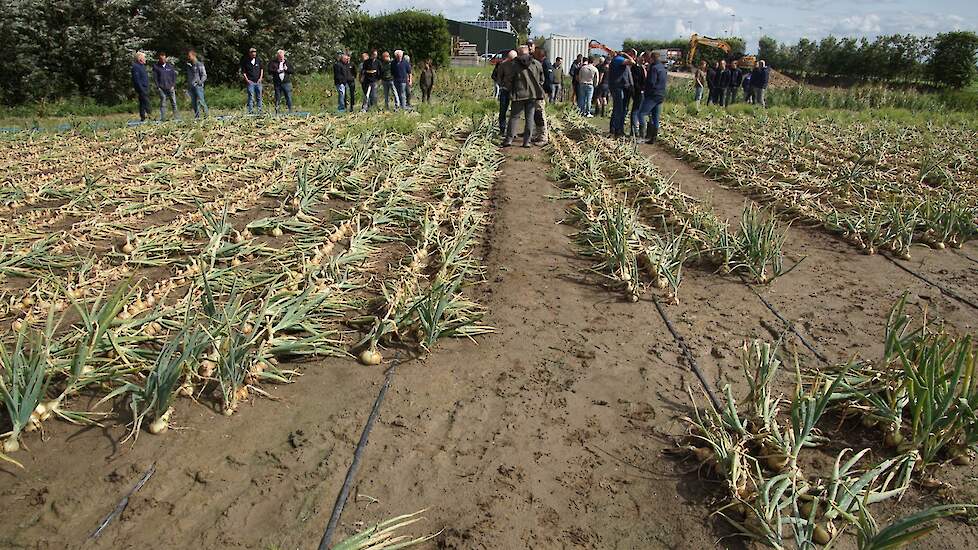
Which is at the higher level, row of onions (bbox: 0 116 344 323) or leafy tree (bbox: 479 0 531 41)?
leafy tree (bbox: 479 0 531 41)

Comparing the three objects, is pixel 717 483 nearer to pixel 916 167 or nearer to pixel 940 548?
pixel 940 548

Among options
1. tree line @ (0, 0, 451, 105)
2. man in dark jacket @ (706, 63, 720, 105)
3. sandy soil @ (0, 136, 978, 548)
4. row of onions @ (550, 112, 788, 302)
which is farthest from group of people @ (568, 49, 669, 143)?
tree line @ (0, 0, 451, 105)

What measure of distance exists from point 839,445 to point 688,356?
751mm

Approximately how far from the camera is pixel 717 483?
206 centimetres

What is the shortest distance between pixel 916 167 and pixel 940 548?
6978 millimetres

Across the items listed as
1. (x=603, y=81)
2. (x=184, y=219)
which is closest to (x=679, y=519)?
(x=184, y=219)

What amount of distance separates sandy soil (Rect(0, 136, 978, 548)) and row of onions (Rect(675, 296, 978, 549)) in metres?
0.10

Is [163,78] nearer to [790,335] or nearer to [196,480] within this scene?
[196,480]

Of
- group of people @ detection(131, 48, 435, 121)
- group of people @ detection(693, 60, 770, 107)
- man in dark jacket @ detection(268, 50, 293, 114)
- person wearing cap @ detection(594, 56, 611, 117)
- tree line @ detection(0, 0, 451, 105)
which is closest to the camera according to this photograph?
group of people @ detection(131, 48, 435, 121)

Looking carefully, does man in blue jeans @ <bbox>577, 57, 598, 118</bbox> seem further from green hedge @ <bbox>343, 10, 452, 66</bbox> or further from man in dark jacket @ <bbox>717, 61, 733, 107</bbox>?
green hedge @ <bbox>343, 10, 452, 66</bbox>

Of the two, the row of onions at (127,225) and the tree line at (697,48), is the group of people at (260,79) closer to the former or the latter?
the row of onions at (127,225)

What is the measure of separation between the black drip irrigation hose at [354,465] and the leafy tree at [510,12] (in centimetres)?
8496

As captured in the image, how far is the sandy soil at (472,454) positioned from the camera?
184cm

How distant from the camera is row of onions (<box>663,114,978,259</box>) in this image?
456 centimetres
